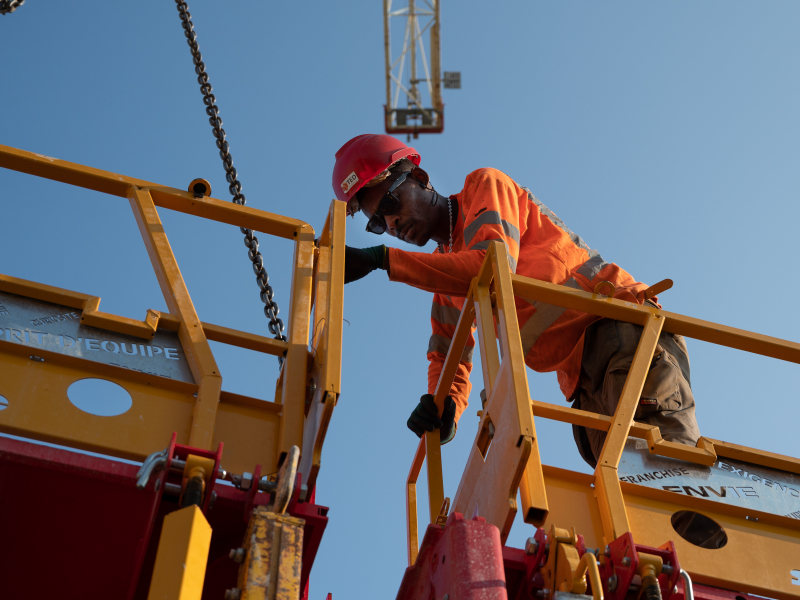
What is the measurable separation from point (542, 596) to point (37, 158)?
2.93 metres

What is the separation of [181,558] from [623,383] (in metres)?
3.16

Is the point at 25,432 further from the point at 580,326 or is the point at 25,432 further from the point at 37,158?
the point at 580,326

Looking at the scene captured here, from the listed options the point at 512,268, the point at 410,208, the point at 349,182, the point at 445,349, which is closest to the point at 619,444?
the point at 512,268

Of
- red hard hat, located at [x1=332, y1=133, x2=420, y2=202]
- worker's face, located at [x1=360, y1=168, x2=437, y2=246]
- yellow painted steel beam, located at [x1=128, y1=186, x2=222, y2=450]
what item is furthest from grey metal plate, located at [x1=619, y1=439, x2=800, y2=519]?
red hard hat, located at [x1=332, y1=133, x2=420, y2=202]

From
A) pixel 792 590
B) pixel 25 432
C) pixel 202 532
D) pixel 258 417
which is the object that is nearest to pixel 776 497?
pixel 792 590

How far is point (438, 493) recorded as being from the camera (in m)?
4.52

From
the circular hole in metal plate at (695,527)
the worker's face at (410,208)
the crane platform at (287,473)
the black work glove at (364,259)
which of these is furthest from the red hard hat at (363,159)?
the circular hole in metal plate at (695,527)

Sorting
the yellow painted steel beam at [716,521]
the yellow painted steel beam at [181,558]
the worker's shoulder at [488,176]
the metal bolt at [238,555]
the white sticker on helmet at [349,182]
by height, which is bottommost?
the yellow painted steel beam at [181,558]

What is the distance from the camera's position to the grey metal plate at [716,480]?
3.72 meters

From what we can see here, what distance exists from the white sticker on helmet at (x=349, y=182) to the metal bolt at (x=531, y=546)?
141 inches

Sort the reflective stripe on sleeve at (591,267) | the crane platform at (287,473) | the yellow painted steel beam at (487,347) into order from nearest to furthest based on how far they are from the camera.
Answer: the crane platform at (287,473)
the yellow painted steel beam at (487,347)
the reflective stripe on sleeve at (591,267)

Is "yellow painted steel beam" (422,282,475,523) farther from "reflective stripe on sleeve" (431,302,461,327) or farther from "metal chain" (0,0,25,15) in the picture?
"metal chain" (0,0,25,15)

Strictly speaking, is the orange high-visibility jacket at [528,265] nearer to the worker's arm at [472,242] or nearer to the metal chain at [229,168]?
the worker's arm at [472,242]

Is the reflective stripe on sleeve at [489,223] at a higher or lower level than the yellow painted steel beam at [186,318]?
higher
